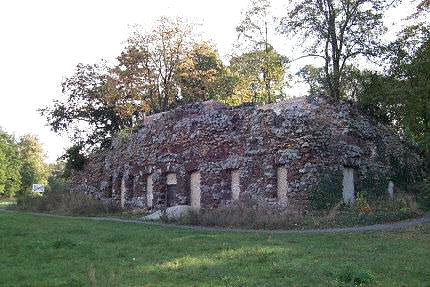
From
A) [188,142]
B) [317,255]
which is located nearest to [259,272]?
[317,255]

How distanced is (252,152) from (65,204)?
12.6m

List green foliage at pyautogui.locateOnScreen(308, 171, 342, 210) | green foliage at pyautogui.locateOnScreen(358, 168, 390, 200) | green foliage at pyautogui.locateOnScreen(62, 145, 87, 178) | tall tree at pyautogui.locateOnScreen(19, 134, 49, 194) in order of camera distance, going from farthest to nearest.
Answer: tall tree at pyautogui.locateOnScreen(19, 134, 49, 194), green foliage at pyautogui.locateOnScreen(62, 145, 87, 178), green foliage at pyautogui.locateOnScreen(358, 168, 390, 200), green foliage at pyautogui.locateOnScreen(308, 171, 342, 210)

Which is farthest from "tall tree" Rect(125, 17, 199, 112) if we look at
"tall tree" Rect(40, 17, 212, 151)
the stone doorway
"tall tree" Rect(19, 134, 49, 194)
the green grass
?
"tall tree" Rect(19, 134, 49, 194)

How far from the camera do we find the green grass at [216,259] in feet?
28.2

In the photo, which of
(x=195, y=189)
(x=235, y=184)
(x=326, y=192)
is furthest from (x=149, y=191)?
(x=326, y=192)

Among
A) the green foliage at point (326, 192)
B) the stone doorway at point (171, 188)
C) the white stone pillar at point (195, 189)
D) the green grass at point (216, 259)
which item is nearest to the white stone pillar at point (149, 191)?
the stone doorway at point (171, 188)

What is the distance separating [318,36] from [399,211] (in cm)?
1659

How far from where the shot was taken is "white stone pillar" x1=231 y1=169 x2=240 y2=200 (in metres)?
24.0

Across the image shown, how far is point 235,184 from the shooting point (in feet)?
79.4

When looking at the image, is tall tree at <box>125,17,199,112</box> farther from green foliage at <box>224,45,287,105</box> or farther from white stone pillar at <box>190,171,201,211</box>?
white stone pillar at <box>190,171,201,211</box>

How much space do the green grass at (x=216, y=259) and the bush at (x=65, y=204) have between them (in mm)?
11673

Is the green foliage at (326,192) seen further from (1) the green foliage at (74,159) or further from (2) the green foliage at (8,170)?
(2) the green foliage at (8,170)

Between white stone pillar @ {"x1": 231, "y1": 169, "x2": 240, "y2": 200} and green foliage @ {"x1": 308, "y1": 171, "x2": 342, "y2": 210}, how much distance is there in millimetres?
4059

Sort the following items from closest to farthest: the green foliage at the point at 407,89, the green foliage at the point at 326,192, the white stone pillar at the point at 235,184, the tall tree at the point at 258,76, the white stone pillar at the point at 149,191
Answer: the green foliage at the point at 326,192 → the green foliage at the point at 407,89 → the white stone pillar at the point at 235,184 → the white stone pillar at the point at 149,191 → the tall tree at the point at 258,76
